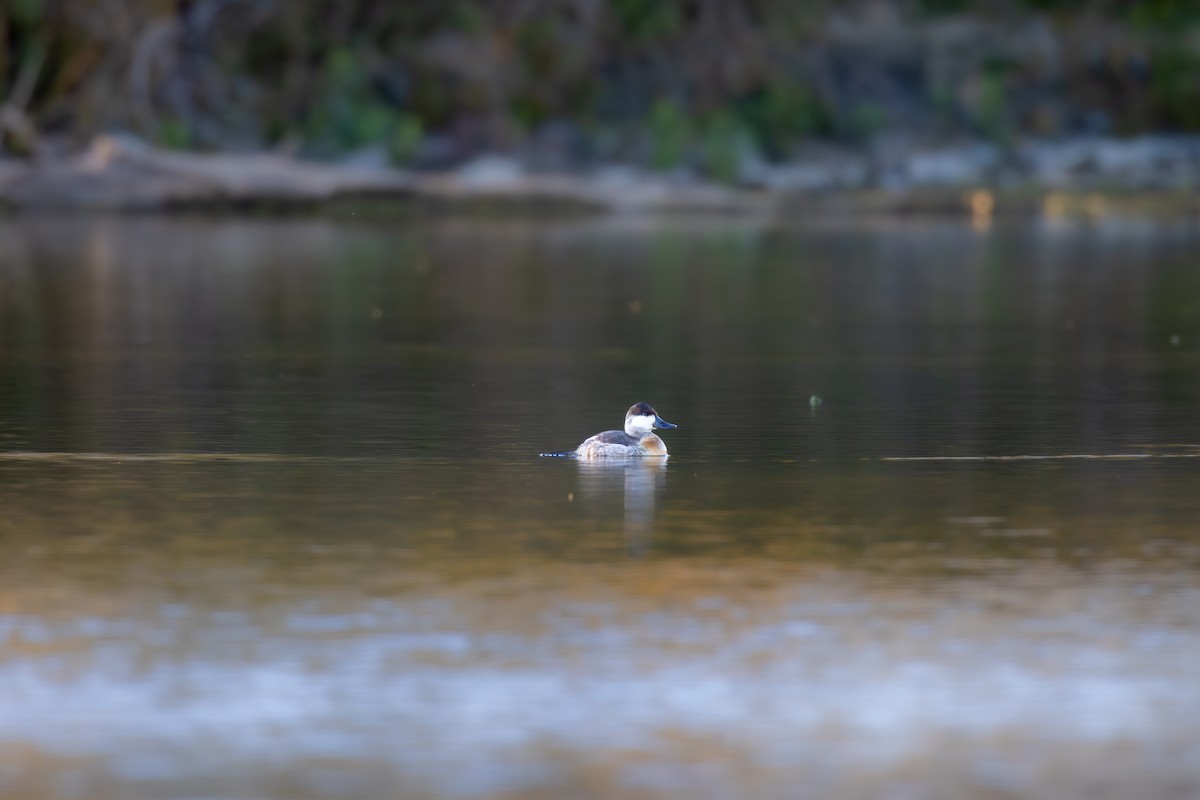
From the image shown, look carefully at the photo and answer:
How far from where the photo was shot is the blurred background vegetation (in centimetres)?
4406

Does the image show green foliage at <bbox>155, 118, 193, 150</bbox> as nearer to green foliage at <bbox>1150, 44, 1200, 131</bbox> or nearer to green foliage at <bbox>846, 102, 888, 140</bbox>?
green foliage at <bbox>846, 102, 888, 140</bbox>

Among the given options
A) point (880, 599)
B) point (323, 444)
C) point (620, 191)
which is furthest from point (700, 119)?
point (880, 599)

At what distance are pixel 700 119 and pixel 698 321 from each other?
24.6m

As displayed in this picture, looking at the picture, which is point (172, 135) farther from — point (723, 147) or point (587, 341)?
point (587, 341)

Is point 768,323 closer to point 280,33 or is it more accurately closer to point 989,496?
point 989,496

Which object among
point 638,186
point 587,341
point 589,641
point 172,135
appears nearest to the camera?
point 589,641

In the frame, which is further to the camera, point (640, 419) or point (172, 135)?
point (172, 135)

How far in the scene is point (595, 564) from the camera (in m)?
10.1

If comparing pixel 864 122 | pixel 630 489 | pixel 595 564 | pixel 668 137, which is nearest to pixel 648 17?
pixel 668 137

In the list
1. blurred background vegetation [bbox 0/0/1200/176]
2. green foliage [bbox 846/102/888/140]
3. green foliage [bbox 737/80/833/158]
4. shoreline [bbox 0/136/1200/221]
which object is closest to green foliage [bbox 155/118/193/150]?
blurred background vegetation [bbox 0/0/1200/176]

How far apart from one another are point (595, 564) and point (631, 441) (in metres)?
2.99

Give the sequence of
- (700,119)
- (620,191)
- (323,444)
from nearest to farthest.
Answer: (323,444), (620,191), (700,119)

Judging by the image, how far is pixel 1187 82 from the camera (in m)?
48.7

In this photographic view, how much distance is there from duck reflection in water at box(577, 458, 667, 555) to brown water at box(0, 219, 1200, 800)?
34 mm
